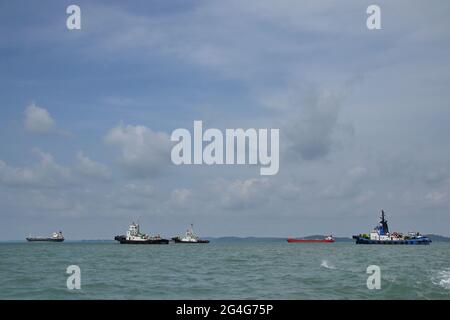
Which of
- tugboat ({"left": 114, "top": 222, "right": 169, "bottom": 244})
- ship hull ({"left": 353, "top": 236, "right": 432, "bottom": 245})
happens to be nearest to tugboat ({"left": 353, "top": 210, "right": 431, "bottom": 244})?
ship hull ({"left": 353, "top": 236, "right": 432, "bottom": 245})

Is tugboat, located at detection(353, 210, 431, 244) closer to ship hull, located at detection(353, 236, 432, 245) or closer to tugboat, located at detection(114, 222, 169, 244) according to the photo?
ship hull, located at detection(353, 236, 432, 245)

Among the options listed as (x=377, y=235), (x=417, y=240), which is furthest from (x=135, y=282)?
(x=417, y=240)

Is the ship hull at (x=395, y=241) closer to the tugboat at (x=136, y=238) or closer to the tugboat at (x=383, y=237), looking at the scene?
the tugboat at (x=383, y=237)

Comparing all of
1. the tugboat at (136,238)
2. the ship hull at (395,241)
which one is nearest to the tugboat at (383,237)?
the ship hull at (395,241)

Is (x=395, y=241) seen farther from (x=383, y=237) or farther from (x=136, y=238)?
(x=136, y=238)

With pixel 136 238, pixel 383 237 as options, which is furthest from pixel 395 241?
pixel 136 238

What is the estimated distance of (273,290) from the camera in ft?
101
